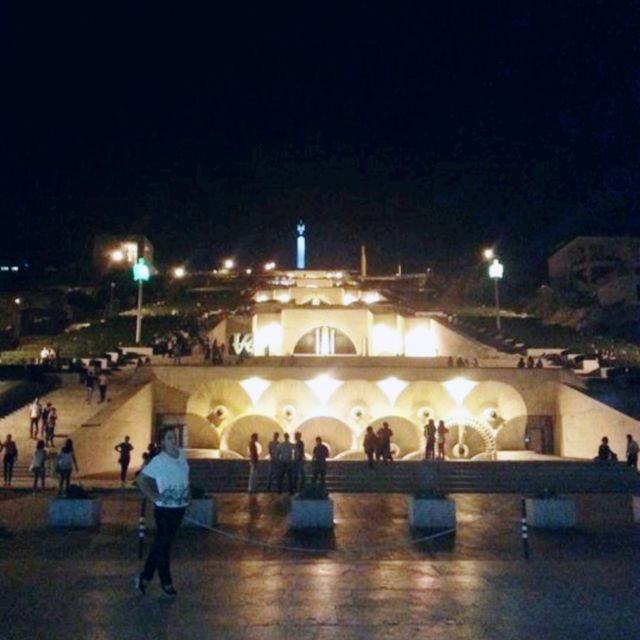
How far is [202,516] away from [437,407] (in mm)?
19603

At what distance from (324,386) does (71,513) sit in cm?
1938

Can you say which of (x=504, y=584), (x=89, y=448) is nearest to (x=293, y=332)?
(x=89, y=448)

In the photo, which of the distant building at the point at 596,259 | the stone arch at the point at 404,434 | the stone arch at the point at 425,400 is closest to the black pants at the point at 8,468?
the stone arch at the point at 404,434

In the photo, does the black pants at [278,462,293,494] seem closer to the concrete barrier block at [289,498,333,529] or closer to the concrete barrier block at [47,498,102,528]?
the concrete barrier block at [289,498,333,529]

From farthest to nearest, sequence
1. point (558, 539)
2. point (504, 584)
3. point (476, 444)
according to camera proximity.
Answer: point (476, 444), point (558, 539), point (504, 584)

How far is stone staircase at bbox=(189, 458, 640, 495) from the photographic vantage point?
18953mm

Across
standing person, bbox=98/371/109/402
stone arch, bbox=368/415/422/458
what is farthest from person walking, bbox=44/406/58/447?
stone arch, bbox=368/415/422/458

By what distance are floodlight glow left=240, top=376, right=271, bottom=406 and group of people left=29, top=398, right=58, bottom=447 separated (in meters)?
8.88

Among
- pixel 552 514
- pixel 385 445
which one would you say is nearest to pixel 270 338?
pixel 385 445

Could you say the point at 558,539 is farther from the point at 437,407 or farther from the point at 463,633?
the point at 437,407

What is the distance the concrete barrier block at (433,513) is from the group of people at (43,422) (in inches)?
519

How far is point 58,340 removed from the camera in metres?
40.7

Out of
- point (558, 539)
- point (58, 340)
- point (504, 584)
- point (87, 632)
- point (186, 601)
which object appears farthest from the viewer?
point (58, 340)

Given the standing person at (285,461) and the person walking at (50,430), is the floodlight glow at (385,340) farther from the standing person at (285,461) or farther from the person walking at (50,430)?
the standing person at (285,461)
